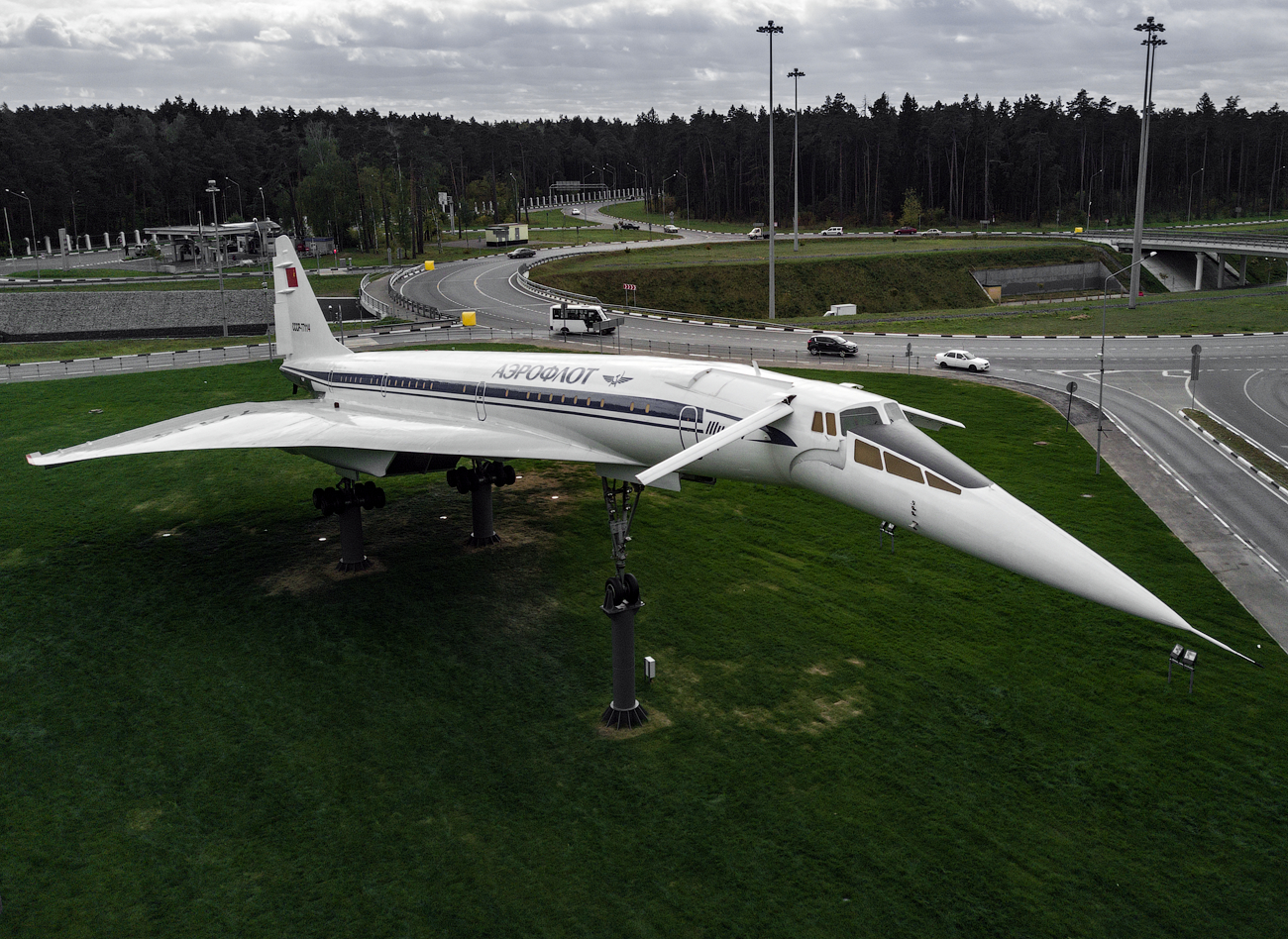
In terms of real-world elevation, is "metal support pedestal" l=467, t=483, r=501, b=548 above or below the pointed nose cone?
below

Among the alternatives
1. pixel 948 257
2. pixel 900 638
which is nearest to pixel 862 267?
pixel 948 257

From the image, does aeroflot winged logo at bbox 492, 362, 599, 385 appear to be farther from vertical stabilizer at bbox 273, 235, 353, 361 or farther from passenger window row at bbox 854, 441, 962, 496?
vertical stabilizer at bbox 273, 235, 353, 361

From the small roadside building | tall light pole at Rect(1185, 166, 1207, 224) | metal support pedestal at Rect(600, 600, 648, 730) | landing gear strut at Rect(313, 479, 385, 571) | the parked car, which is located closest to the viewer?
metal support pedestal at Rect(600, 600, 648, 730)

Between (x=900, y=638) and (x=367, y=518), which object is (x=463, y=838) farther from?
(x=367, y=518)

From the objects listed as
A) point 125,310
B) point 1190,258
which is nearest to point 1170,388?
point 1190,258

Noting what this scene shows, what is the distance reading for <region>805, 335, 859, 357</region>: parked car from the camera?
6675 centimetres

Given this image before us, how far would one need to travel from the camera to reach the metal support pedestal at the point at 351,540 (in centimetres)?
3006

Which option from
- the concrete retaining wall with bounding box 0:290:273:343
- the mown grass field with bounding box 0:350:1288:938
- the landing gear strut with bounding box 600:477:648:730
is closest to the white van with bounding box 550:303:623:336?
the concrete retaining wall with bounding box 0:290:273:343

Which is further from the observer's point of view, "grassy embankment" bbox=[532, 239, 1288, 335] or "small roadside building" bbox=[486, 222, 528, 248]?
"small roadside building" bbox=[486, 222, 528, 248]

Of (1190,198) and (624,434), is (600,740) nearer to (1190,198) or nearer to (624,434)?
(624,434)

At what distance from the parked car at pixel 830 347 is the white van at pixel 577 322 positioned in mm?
17125

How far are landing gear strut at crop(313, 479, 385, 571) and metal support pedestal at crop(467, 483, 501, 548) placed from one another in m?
3.23

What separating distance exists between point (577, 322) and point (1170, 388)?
141ft

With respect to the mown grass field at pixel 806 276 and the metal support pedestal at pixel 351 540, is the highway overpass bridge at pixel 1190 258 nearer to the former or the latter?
the mown grass field at pixel 806 276
